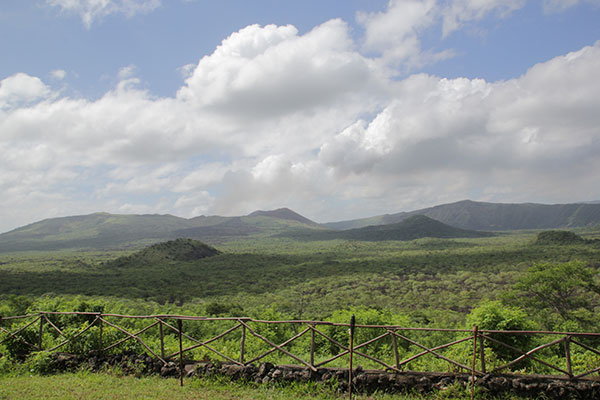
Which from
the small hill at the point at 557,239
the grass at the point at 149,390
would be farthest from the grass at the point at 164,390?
the small hill at the point at 557,239

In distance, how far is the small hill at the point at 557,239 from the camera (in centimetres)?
11523

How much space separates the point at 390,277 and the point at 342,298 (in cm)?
2314

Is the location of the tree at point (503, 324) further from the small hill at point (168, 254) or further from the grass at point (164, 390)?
the small hill at point (168, 254)

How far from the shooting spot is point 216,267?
10106 centimetres

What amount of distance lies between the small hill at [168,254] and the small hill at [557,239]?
4709 inches

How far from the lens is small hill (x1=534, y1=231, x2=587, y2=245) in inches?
4537

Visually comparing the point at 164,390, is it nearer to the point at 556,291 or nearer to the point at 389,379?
the point at 389,379

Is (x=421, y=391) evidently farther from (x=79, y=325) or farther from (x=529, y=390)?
(x=79, y=325)

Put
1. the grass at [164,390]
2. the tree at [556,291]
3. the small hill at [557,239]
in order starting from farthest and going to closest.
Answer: the small hill at [557,239], the tree at [556,291], the grass at [164,390]

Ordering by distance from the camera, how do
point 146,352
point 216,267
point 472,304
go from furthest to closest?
point 216,267
point 472,304
point 146,352

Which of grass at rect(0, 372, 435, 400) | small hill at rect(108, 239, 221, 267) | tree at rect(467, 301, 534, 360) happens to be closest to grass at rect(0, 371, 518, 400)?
grass at rect(0, 372, 435, 400)

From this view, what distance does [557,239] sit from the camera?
118688mm

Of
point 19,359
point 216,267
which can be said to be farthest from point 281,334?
point 216,267

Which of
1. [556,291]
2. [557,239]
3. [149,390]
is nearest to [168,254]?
[556,291]
